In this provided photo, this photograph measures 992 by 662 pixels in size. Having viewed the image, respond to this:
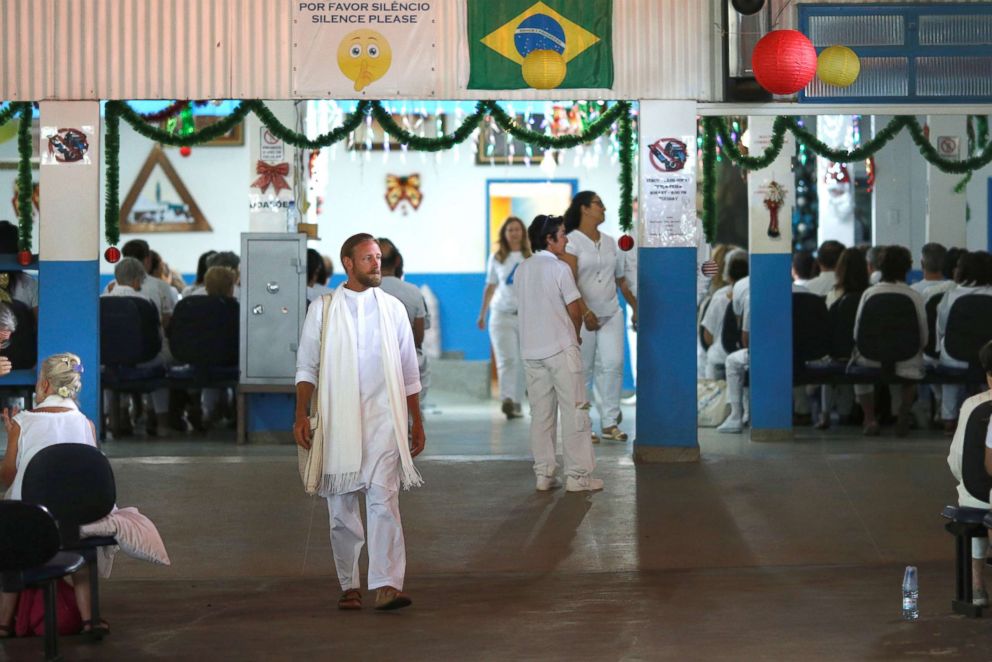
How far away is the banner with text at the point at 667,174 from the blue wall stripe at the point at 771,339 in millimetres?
1271

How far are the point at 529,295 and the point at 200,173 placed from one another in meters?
10.0

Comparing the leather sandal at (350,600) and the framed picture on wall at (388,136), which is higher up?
the framed picture on wall at (388,136)

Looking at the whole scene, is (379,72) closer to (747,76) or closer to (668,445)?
(747,76)

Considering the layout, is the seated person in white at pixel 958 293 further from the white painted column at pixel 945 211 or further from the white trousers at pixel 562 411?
the white trousers at pixel 562 411

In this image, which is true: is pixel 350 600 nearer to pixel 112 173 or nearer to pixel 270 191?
pixel 112 173

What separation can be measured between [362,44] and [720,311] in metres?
4.41

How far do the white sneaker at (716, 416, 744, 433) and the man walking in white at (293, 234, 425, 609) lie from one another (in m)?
5.79

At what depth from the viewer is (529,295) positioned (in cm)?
934

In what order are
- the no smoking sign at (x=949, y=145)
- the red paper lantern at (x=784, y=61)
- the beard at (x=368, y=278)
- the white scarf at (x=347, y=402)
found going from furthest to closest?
the no smoking sign at (x=949, y=145) → the red paper lantern at (x=784, y=61) → the beard at (x=368, y=278) → the white scarf at (x=347, y=402)

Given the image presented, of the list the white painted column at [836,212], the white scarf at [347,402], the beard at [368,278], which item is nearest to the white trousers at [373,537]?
the white scarf at [347,402]

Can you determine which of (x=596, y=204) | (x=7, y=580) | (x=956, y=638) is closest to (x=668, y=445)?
(x=596, y=204)

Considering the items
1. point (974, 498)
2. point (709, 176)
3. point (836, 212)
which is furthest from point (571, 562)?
point (836, 212)

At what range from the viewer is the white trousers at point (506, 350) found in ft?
45.8

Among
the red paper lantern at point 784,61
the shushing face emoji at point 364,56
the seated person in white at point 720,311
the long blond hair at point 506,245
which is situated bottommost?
the seated person in white at point 720,311
